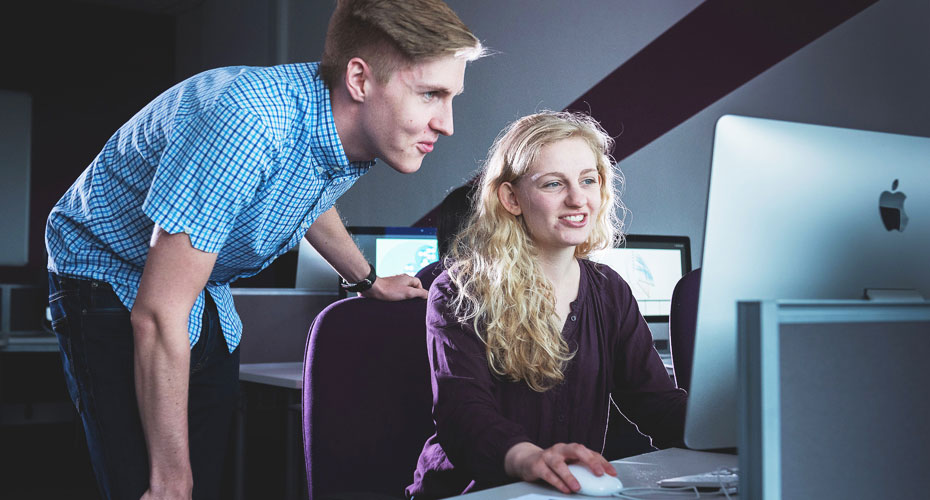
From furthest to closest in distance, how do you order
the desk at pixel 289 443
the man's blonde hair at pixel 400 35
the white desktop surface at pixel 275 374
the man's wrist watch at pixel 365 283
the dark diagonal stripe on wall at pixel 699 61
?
the dark diagonal stripe on wall at pixel 699 61, the desk at pixel 289 443, the white desktop surface at pixel 275 374, the man's wrist watch at pixel 365 283, the man's blonde hair at pixel 400 35

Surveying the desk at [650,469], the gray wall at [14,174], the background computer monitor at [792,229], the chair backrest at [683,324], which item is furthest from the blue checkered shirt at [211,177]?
the gray wall at [14,174]

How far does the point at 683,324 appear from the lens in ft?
5.42

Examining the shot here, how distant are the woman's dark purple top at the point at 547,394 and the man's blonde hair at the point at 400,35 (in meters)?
0.39

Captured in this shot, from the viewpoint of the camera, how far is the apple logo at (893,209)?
85cm

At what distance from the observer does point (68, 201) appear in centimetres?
126

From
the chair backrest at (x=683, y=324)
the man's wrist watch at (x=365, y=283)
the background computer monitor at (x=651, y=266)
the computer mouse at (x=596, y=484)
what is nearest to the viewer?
the computer mouse at (x=596, y=484)

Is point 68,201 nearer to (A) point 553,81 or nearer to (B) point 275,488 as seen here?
(B) point 275,488

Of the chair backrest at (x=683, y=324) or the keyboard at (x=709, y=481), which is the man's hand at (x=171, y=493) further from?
the chair backrest at (x=683, y=324)

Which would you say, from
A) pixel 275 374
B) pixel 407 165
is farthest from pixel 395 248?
pixel 407 165

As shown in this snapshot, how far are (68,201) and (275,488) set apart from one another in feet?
6.71

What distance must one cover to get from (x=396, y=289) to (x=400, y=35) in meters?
0.50

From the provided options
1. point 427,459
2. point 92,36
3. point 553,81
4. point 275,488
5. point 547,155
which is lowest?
point 275,488

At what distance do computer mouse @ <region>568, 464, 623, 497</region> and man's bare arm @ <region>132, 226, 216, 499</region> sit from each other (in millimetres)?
537

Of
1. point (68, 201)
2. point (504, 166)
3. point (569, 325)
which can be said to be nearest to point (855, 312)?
point (569, 325)
